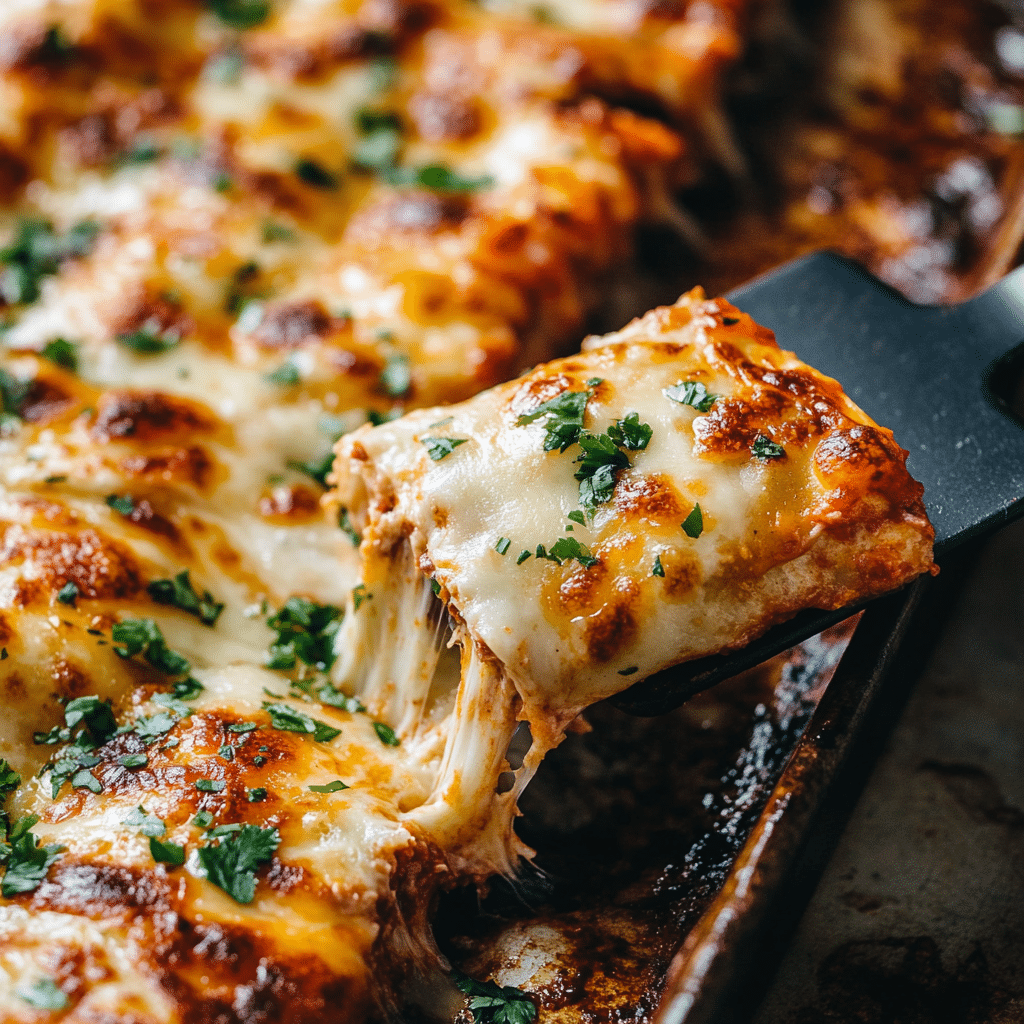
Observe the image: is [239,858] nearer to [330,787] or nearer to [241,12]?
[330,787]

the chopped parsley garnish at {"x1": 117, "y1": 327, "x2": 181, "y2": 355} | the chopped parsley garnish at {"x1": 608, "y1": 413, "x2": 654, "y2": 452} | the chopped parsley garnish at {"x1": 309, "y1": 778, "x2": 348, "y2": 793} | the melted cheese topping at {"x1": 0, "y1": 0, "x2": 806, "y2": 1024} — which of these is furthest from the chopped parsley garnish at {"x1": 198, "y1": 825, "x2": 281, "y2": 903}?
the chopped parsley garnish at {"x1": 117, "y1": 327, "x2": 181, "y2": 355}

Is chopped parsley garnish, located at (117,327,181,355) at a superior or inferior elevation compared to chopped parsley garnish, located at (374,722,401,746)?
superior

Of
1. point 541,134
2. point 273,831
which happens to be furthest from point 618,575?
point 541,134

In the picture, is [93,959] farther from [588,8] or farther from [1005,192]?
[1005,192]

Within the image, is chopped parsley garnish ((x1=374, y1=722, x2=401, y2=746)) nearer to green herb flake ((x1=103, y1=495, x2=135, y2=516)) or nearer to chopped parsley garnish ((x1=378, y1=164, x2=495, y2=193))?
green herb flake ((x1=103, y1=495, x2=135, y2=516))

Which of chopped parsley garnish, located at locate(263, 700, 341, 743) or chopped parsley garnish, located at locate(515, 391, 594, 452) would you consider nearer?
chopped parsley garnish, located at locate(515, 391, 594, 452)

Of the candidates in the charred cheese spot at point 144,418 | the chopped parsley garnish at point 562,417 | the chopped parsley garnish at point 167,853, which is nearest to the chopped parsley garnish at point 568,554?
the chopped parsley garnish at point 562,417
